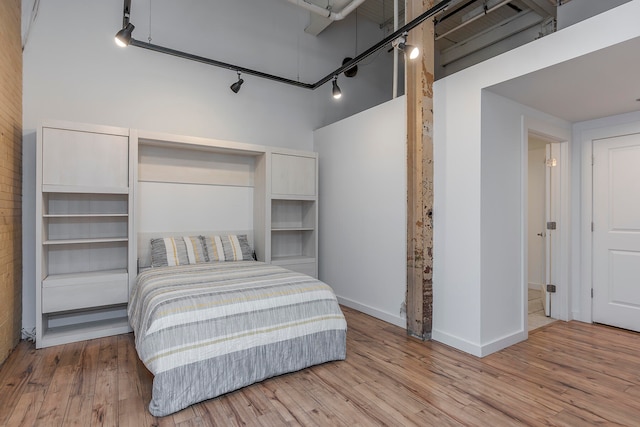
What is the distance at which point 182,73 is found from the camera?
387 cm

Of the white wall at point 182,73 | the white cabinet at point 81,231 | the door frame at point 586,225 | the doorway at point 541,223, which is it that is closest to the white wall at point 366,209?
the white wall at point 182,73

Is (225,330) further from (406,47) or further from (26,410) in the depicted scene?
(406,47)

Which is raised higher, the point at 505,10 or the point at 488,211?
the point at 505,10

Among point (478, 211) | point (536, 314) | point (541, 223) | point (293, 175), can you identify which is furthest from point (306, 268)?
point (541, 223)

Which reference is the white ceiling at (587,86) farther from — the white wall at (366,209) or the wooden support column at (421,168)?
the white wall at (366,209)

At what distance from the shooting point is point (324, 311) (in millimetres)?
2629

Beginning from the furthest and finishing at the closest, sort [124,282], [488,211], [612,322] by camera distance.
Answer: [612,322], [124,282], [488,211]

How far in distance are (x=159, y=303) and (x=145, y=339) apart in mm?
227

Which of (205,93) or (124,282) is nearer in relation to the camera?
(124,282)

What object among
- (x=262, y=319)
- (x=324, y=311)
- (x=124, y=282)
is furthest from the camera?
(x=124, y=282)

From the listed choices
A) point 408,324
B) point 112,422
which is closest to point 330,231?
point 408,324

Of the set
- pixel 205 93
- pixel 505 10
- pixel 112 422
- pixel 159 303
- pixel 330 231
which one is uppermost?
pixel 505 10

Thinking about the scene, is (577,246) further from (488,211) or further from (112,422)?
(112,422)

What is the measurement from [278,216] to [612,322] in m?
3.97
